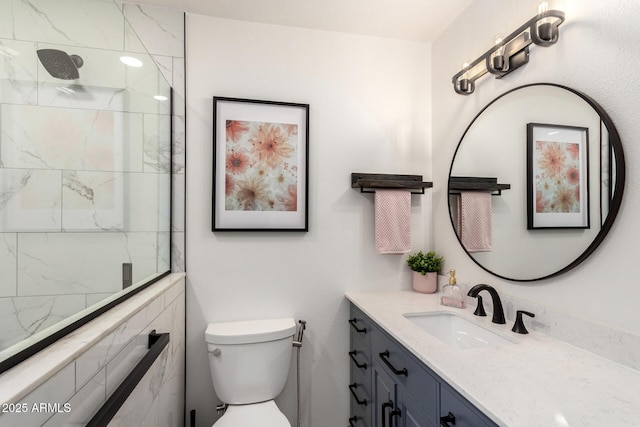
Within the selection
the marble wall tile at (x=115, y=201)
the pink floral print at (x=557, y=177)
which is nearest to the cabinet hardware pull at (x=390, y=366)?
the pink floral print at (x=557, y=177)

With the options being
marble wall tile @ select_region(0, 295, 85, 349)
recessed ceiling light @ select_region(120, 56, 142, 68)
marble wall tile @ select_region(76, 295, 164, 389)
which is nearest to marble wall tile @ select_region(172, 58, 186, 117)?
recessed ceiling light @ select_region(120, 56, 142, 68)

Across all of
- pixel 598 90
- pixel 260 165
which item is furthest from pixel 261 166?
pixel 598 90

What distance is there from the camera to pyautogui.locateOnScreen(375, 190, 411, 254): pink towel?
175cm

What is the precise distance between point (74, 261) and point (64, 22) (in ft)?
2.32

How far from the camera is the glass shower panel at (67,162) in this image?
73 centimetres

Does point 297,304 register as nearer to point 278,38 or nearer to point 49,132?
point 49,132

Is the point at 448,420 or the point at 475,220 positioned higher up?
the point at 475,220

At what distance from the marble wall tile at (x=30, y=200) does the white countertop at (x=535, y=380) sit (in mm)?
1187

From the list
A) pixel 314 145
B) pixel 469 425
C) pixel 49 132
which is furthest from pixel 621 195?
pixel 49 132

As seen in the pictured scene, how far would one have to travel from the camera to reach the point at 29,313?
0.74 m

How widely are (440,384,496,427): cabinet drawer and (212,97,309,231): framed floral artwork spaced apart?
1066 mm

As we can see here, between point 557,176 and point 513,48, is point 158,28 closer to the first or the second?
point 513,48

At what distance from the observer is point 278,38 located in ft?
5.82

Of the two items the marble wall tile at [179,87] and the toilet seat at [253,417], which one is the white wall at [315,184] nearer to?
the marble wall tile at [179,87]
